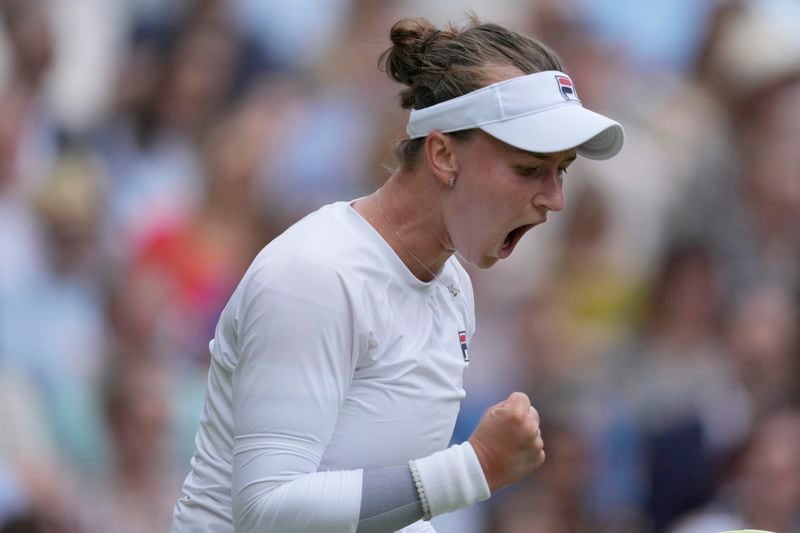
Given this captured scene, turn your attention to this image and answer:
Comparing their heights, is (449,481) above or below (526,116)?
below

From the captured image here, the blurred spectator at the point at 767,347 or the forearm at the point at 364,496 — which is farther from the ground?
the forearm at the point at 364,496

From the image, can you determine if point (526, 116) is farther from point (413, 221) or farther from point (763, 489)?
point (763, 489)

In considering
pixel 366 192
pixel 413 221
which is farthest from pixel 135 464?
pixel 413 221

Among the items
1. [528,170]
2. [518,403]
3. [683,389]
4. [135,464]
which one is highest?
[528,170]

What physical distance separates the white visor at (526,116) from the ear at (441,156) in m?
0.02

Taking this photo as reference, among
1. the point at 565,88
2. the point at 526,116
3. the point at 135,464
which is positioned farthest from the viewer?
the point at 135,464

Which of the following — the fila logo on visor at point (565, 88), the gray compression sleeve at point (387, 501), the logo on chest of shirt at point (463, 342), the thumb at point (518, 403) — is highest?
the fila logo on visor at point (565, 88)

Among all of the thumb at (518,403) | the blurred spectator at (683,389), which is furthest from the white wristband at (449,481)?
the blurred spectator at (683,389)

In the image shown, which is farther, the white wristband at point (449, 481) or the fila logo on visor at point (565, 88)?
the fila logo on visor at point (565, 88)

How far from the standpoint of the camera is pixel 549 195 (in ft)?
8.07

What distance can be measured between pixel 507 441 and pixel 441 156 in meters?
0.51

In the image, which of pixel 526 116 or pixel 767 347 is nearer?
pixel 526 116

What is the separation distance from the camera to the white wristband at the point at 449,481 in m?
2.32

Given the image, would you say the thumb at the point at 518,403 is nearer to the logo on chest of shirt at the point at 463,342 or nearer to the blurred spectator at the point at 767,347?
the logo on chest of shirt at the point at 463,342
